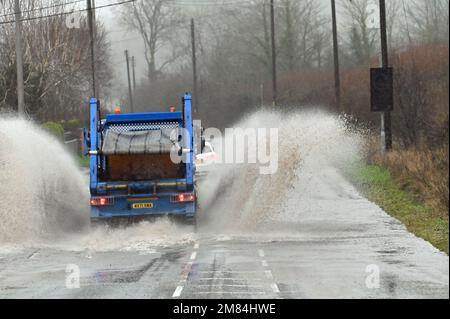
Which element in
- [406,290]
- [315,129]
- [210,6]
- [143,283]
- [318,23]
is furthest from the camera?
[210,6]

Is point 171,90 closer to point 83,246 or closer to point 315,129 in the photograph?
point 315,129

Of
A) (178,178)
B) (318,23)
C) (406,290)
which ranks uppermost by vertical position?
(318,23)

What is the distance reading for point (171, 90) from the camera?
275 ft

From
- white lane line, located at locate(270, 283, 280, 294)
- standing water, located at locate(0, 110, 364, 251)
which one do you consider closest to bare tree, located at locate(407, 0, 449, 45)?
standing water, located at locate(0, 110, 364, 251)

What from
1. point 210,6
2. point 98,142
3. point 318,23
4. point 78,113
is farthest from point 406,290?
point 210,6

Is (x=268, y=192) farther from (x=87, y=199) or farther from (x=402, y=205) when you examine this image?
(x=87, y=199)

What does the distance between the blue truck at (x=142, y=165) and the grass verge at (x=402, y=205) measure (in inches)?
185

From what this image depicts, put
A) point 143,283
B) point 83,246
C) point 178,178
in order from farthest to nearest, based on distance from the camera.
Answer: point 178,178
point 83,246
point 143,283

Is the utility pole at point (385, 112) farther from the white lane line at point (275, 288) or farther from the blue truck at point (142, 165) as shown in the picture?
the white lane line at point (275, 288)

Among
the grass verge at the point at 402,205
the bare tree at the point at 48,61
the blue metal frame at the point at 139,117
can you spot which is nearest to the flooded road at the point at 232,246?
the grass verge at the point at 402,205

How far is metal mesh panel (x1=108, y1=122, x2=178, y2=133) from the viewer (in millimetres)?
18938

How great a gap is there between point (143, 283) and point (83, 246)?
5.02 metres

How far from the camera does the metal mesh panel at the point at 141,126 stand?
746 inches

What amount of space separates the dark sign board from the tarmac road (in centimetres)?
1064
